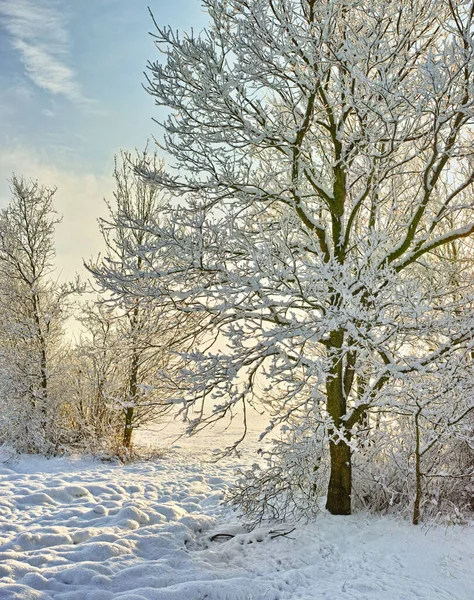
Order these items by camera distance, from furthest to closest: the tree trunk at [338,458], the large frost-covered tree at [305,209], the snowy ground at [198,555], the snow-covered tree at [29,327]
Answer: the snow-covered tree at [29,327] → the tree trunk at [338,458] → the large frost-covered tree at [305,209] → the snowy ground at [198,555]

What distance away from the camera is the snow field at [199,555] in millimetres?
3555

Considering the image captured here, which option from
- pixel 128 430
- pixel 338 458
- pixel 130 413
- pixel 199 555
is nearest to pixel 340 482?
pixel 338 458

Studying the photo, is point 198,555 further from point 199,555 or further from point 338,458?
point 338,458

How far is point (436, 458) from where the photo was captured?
5.42 meters

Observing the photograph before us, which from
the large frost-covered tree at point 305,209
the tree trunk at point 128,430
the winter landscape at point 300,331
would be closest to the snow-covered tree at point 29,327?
the tree trunk at point 128,430

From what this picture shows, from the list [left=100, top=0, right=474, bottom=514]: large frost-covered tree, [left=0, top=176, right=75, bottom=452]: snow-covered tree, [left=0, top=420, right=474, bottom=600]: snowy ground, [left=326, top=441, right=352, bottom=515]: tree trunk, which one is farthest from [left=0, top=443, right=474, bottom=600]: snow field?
[left=0, top=176, right=75, bottom=452]: snow-covered tree

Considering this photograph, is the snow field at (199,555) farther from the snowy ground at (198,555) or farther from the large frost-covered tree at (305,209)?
the large frost-covered tree at (305,209)

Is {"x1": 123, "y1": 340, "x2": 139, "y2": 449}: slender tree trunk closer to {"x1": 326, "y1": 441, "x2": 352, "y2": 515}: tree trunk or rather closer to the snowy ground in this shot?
the snowy ground

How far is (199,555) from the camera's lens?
14.7 feet

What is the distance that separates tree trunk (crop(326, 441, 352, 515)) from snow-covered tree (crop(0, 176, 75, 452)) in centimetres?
736

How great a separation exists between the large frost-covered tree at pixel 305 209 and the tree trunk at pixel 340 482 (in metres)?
0.02

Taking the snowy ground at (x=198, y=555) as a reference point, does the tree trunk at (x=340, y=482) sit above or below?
above

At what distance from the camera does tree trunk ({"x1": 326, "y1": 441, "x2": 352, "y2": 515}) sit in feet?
17.5

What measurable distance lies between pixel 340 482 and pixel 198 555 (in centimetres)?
186
